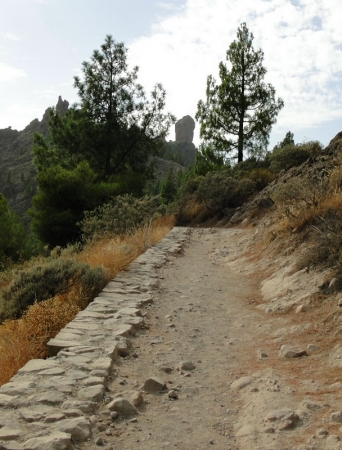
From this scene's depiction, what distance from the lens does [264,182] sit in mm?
17609

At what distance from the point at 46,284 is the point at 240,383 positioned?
3328mm

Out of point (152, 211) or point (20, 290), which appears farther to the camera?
point (152, 211)

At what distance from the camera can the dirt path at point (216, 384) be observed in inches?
109

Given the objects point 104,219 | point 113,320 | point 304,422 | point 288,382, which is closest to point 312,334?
point 288,382

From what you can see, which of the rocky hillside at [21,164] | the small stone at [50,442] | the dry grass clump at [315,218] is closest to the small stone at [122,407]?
the small stone at [50,442]

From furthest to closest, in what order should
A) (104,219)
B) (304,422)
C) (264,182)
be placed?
(264,182), (104,219), (304,422)

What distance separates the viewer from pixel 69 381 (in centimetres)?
343

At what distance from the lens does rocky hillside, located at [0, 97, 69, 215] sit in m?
71.0

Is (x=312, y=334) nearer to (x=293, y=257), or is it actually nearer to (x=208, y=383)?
(x=208, y=383)

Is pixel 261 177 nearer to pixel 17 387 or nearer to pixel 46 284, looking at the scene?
pixel 46 284

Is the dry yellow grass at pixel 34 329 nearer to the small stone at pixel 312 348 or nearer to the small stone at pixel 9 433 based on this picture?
the small stone at pixel 9 433

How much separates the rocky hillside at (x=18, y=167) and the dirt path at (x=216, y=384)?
2211 inches

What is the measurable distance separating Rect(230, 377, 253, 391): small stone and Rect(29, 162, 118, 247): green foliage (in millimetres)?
15025

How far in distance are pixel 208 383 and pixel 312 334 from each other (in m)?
1.35
